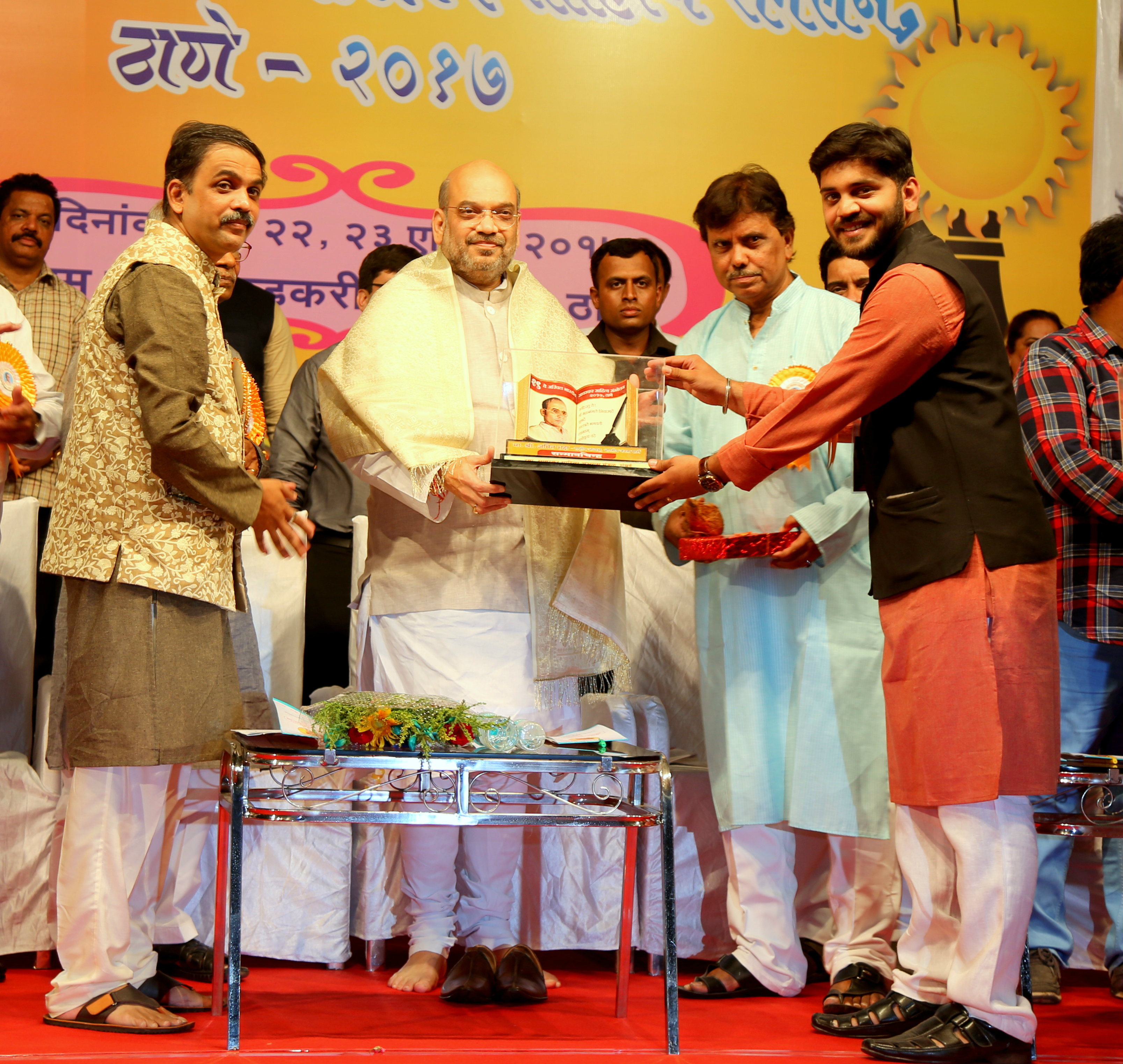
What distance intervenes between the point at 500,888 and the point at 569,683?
63 centimetres

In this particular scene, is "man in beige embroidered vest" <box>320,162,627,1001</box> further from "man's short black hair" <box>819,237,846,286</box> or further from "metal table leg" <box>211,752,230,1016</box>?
"man's short black hair" <box>819,237,846,286</box>

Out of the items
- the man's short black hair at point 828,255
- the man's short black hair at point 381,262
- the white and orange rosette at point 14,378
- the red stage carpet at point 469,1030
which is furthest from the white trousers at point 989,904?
the man's short black hair at point 381,262

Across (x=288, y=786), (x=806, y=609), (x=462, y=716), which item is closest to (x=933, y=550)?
(x=806, y=609)

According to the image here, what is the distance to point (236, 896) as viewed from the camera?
2.87m

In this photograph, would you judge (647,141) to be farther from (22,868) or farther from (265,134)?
(22,868)

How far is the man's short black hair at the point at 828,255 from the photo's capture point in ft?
16.0

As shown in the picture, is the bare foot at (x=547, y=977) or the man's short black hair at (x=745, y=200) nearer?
the bare foot at (x=547, y=977)

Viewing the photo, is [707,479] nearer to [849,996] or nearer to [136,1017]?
[849,996]

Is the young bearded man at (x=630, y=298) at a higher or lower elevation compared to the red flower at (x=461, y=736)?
higher

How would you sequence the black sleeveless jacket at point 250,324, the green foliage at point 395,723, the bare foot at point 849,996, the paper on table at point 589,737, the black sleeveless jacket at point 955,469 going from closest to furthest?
the black sleeveless jacket at point 955,469 → the green foliage at point 395,723 → the paper on table at point 589,737 → the bare foot at point 849,996 → the black sleeveless jacket at point 250,324

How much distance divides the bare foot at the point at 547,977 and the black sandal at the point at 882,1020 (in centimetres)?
82

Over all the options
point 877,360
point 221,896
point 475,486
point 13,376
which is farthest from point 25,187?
point 877,360

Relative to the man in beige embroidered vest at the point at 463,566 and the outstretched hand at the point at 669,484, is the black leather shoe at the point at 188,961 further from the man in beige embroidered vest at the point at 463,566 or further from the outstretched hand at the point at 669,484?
the outstretched hand at the point at 669,484

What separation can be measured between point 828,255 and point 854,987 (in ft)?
9.20
